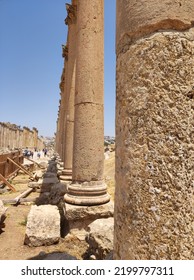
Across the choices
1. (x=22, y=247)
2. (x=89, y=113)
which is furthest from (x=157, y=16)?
(x=22, y=247)

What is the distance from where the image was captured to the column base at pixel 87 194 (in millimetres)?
6520

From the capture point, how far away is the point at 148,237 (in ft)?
7.19

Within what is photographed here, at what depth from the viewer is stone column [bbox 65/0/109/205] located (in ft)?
22.0

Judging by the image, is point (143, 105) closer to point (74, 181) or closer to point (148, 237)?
point (148, 237)

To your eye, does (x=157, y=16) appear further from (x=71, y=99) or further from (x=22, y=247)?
(x=71, y=99)

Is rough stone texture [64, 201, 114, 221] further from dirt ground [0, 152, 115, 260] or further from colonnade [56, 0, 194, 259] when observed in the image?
colonnade [56, 0, 194, 259]

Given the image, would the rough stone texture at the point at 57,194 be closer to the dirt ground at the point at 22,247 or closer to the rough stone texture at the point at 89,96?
the dirt ground at the point at 22,247

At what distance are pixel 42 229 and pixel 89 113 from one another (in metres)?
3.19

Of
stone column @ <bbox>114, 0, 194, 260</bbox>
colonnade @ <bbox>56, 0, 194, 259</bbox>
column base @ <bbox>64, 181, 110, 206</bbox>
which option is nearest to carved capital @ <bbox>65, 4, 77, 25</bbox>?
column base @ <bbox>64, 181, 110, 206</bbox>

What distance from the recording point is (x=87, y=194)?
6641mm

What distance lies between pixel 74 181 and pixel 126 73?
492cm

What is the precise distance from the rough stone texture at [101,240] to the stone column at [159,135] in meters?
2.36
